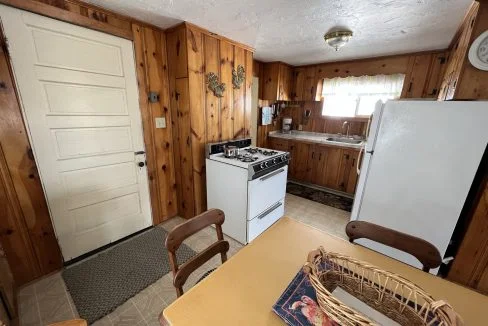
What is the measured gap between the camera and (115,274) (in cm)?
182

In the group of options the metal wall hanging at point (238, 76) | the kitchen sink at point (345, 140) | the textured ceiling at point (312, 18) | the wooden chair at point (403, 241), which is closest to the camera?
the wooden chair at point (403, 241)

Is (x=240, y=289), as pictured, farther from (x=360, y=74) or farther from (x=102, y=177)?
(x=360, y=74)

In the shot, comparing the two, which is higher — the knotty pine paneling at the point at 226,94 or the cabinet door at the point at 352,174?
the knotty pine paneling at the point at 226,94

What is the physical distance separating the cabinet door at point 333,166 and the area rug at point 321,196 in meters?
0.20

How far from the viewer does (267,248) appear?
1.03 m

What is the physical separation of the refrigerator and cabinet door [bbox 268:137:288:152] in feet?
7.02

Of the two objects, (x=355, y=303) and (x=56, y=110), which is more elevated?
(x=56, y=110)

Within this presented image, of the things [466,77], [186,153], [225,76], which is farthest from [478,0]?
[186,153]

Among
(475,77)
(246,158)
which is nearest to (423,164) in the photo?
(475,77)

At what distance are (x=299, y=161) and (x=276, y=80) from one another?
1614mm

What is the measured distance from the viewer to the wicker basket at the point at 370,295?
0.54 metres

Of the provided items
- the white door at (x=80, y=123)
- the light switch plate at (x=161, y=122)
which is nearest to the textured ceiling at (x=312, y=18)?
the white door at (x=80, y=123)

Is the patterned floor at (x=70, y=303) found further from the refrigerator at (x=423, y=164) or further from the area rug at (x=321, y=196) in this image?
the area rug at (x=321, y=196)

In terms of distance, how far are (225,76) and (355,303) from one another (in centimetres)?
251
